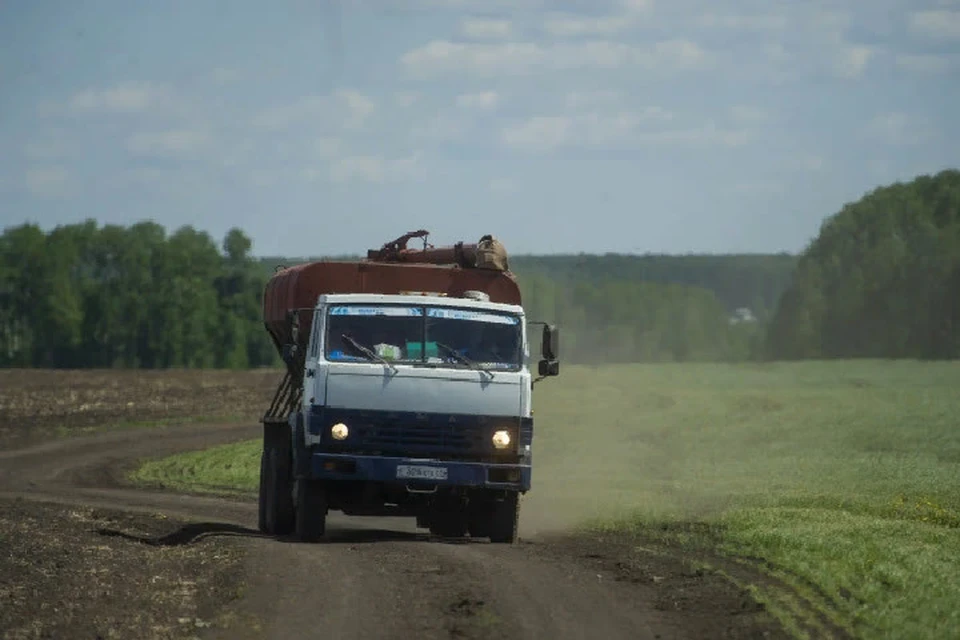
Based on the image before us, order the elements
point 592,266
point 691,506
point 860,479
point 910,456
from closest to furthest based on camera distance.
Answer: point 691,506, point 860,479, point 910,456, point 592,266

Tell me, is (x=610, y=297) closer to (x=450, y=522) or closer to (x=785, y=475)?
(x=785, y=475)

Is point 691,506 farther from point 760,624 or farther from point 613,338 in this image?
point 613,338

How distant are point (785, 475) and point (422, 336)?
1710 cm

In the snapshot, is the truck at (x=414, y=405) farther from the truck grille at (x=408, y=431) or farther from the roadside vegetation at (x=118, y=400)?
the roadside vegetation at (x=118, y=400)

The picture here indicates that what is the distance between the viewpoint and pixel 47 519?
2644cm

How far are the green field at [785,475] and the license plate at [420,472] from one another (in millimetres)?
3255

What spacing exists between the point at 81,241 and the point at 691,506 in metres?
129

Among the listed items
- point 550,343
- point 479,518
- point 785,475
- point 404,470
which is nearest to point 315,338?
point 404,470

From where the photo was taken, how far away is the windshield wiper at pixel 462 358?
71.2 feet

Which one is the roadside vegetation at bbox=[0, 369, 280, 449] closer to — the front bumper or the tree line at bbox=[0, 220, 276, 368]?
the front bumper

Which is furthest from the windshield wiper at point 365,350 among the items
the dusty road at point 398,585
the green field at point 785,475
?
the green field at point 785,475

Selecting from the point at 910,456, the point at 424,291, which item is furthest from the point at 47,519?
the point at 910,456

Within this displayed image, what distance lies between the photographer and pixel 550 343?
73.4 ft

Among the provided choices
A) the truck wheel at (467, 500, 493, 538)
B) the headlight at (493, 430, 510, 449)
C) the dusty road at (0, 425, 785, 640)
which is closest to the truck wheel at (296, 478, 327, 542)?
the dusty road at (0, 425, 785, 640)
